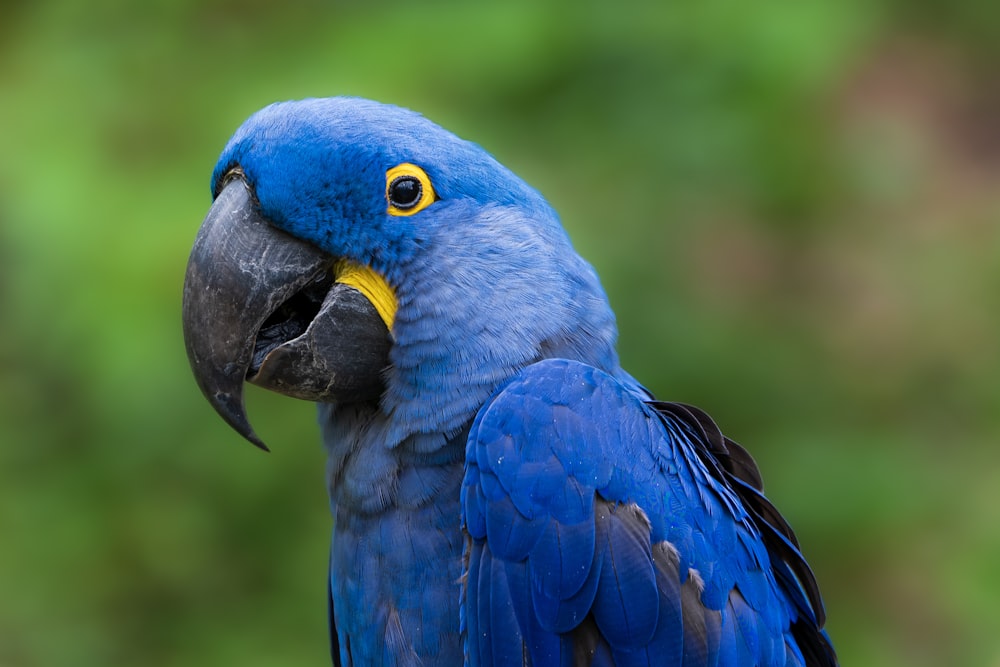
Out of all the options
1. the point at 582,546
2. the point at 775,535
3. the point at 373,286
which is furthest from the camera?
the point at 775,535

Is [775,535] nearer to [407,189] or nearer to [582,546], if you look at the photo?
[582,546]

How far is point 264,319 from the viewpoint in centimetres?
177

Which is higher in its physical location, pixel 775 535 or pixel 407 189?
pixel 407 189

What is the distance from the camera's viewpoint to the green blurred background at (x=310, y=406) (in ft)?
8.34

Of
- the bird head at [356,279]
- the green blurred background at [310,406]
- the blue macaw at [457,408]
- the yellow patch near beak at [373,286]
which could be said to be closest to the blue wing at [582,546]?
the blue macaw at [457,408]

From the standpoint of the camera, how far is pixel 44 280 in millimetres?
2494

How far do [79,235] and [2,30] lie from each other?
0.91 metres

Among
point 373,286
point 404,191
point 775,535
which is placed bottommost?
point 775,535

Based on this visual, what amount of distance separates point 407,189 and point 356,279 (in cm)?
17

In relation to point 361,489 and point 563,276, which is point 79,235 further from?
point 563,276

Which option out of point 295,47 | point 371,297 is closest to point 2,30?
point 295,47

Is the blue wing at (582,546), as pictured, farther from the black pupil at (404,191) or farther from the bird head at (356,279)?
the black pupil at (404,191)

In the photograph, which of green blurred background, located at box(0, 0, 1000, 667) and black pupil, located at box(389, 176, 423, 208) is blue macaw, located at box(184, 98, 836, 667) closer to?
black pupil, located at box(389, 176, 423, 208)

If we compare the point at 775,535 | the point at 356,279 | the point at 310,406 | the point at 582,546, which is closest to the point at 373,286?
the point at 356,279
